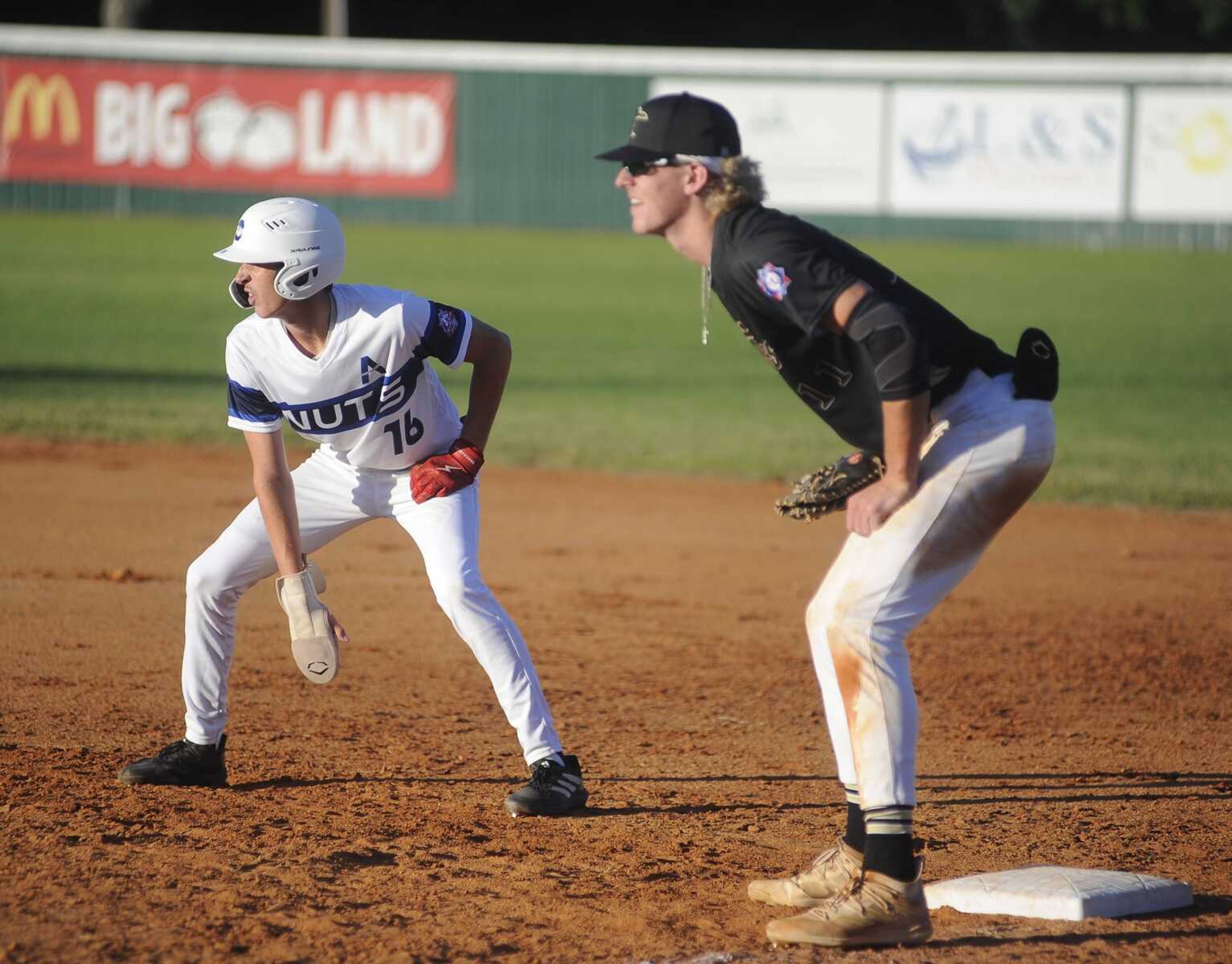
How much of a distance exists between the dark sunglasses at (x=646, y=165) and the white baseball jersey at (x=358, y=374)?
104 cm

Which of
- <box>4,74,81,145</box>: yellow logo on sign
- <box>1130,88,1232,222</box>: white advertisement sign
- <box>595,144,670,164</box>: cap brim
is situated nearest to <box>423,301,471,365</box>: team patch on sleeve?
<box>595,144,670,164</box>: cap brim

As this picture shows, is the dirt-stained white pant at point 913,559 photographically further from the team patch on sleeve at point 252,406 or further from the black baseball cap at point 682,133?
the team patch on sleeve at point 252,406

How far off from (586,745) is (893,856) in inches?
78.2

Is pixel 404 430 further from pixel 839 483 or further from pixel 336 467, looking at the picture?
pixel 839 483

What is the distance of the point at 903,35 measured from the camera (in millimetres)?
46344

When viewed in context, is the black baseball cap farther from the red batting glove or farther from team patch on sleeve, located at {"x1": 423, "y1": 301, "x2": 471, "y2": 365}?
the red batting glove

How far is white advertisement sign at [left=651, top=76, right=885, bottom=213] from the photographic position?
3095 cm

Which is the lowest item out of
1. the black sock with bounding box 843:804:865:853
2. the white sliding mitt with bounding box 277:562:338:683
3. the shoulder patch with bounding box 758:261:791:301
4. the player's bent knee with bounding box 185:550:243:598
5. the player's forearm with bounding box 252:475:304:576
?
the black sock with bounding box 843:804:865:853

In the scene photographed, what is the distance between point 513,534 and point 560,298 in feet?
Answer: 42.8

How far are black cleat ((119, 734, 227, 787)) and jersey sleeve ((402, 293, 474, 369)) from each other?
54.8 inches

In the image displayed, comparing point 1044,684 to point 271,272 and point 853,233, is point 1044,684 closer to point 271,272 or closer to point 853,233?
point 271,272

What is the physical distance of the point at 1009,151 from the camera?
30.7 meters

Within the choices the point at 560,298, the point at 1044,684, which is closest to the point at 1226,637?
the point at 1044,684

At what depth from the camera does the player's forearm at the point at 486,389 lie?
4.79m
